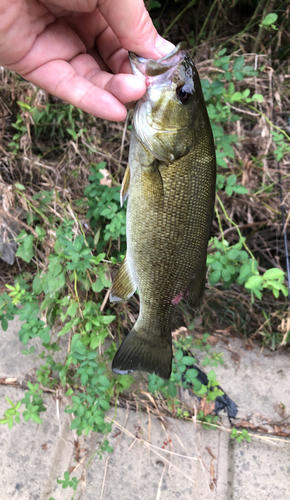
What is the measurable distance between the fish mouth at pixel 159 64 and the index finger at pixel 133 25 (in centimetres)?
14

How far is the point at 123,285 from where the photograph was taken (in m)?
1.41

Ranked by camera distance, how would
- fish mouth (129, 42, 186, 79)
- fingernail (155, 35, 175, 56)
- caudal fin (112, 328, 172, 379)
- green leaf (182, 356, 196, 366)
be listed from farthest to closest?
green leaf (182, 356, 196, 366), caudal fin (112, 328, 172, 379), fingernail (155, 35, 175, 56), fish mouth (129, 42, 186, 79)

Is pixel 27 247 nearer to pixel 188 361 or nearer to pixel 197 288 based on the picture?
pixel 197 288

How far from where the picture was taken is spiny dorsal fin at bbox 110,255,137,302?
140 cm

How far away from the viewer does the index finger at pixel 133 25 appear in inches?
44.9

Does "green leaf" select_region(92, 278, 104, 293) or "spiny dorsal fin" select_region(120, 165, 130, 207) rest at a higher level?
"spiny dorsal fin" select_region(120, 165, 130, 207)

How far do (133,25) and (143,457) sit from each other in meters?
2.25

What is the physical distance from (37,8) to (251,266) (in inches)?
58.5

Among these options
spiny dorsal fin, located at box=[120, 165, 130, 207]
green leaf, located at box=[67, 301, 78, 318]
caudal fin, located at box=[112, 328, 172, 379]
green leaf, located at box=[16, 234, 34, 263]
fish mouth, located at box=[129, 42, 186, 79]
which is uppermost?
fish mouth, located at box=[129, 42, 186, 79]

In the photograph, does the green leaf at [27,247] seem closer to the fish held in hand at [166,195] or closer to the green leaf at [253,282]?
the fish held in hand at [166,195]

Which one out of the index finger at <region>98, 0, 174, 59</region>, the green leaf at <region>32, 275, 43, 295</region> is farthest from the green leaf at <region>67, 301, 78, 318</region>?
the index finger at <region>98, 0, 174, 59</region>

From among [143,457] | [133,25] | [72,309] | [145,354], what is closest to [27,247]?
[72,309]

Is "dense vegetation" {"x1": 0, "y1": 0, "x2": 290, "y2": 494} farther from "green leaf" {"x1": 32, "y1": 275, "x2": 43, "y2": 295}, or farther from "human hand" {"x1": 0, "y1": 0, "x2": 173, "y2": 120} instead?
"human hand" {"x1": 0, "y1": 0, "x2": 173, "y2": 120}

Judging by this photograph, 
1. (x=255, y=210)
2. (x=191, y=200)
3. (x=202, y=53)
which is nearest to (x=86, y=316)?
(x=191, y=200)
